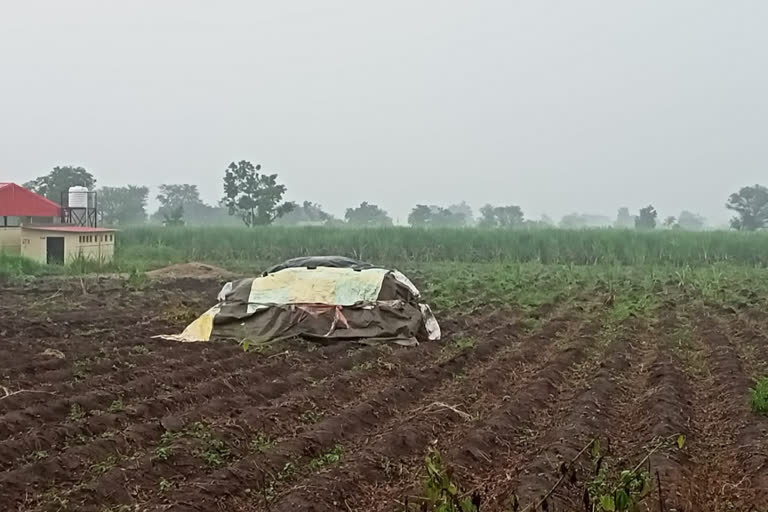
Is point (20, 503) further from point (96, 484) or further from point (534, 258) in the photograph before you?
point (534, 258)

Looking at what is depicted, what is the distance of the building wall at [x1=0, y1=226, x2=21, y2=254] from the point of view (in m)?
22.2

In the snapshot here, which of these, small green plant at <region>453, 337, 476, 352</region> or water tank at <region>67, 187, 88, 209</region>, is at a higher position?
water tank at <region>67, 187, 88, 209</region>

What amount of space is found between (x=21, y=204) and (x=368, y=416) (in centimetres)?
1973

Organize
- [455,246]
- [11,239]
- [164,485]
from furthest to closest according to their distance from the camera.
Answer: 1. [455,246]
2. [11,239]
3. [164,485]

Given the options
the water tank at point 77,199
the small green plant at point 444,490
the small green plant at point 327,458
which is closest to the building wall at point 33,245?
the water tank at point 77,199

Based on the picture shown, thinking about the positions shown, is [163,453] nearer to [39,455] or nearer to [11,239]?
[39,455]

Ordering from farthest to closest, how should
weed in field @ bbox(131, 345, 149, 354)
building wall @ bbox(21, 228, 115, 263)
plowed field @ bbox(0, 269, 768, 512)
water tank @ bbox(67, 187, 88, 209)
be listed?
water tank @ bbox(67, 187, 88, 209), building wall @ bbox(21, 228, 115, 263), weed in field @ bbox(131, 345, 149, 354), plowed field @ bbox(0, 269, 768, 512)

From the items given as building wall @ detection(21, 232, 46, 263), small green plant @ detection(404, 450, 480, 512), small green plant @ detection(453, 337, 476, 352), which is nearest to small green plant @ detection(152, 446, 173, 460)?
small green plant @ detection(404, 450, 480, 512)

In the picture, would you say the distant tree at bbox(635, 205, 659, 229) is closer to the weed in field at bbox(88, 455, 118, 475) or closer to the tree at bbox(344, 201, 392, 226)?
the tree at bbox(344, 201, 392, 226)

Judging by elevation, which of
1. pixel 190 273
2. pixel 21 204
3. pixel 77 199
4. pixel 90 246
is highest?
pixel 77 199

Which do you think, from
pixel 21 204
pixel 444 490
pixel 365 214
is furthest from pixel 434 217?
pixel 444 490

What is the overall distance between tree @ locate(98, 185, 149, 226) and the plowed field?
5590 centimetres

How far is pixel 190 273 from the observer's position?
2161 cm

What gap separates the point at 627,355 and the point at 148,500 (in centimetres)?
623
